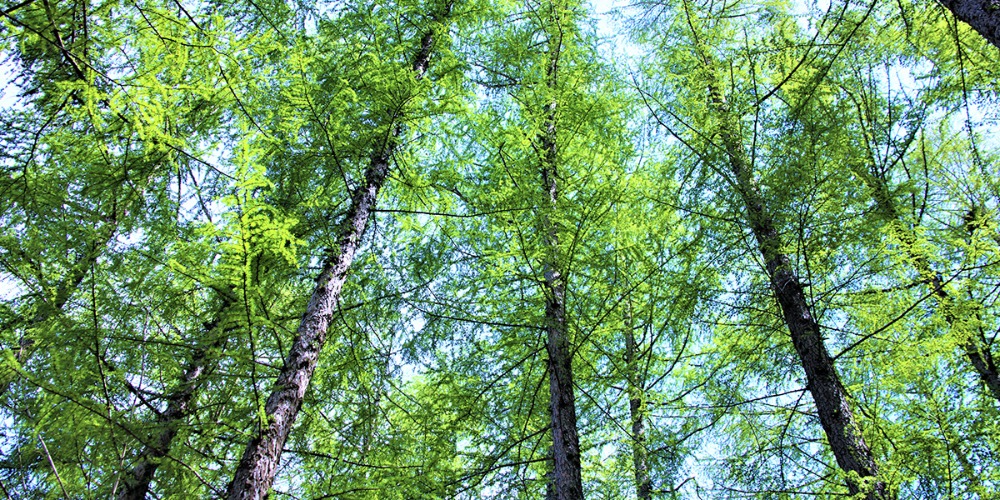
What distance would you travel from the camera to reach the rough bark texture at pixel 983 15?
3404 mm

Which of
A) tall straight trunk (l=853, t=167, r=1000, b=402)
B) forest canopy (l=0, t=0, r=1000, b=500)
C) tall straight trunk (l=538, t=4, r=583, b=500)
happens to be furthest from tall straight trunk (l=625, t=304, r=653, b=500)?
tall straight trunk (l=853, t=167, r=1000, b=402)

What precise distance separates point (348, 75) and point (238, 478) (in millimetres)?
4163

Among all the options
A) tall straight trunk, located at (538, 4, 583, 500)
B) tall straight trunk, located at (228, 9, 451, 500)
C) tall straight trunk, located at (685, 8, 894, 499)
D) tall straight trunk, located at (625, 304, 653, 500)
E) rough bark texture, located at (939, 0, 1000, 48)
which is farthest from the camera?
tall straight trunk, located at (625, 304, 653, 500)

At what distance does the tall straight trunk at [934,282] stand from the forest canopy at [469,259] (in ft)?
0.15

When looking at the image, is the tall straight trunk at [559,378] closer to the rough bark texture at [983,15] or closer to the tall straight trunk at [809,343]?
the tall straight trunk at [809,343]

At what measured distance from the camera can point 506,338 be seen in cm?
562

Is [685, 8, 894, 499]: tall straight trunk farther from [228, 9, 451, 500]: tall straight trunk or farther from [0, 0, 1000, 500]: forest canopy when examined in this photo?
[228, 9, 451, 500]: tall straight trunk

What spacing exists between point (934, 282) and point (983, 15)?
3402 mm

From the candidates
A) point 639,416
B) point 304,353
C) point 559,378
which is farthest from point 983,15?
point 304,353

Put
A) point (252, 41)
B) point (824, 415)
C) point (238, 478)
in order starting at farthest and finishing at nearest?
point (824, 415), point (252, 41), point (238, 478)

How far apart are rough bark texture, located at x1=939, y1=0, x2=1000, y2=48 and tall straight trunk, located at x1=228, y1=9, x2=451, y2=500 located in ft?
14.7

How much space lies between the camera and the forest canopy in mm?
4000

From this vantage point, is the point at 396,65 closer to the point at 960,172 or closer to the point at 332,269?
the point at 332,269

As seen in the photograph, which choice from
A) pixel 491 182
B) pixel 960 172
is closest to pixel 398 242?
pixel 491 182
